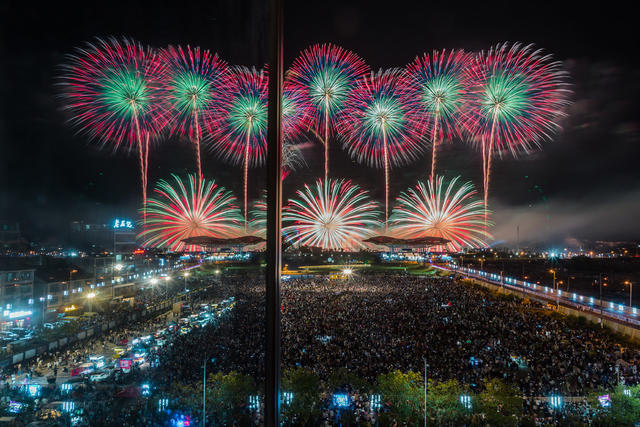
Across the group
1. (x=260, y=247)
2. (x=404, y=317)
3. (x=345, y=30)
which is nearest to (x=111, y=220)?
(x=260, y=247)

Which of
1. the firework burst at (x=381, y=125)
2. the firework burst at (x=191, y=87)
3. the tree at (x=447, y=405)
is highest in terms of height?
the firework burst at (x=381, y=125)

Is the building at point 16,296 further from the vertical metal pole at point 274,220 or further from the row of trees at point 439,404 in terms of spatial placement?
the row of trees at point 439,404

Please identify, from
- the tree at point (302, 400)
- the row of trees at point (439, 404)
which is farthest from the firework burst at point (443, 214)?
the tree at point (302, 400)

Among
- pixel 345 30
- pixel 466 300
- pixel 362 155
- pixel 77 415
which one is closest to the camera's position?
pixel 77 415

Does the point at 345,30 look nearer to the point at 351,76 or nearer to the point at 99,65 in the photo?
the point at 351,76

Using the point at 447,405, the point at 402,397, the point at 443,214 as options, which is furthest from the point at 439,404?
the point at 443,214

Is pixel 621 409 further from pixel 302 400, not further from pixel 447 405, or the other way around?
pixel 302 400
